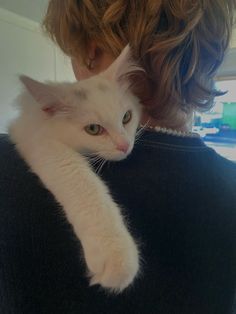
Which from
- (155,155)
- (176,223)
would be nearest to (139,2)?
(155,155)

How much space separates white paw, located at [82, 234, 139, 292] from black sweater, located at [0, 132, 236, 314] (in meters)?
0.03

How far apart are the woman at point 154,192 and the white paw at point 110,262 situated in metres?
0.04

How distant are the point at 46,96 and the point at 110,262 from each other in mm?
330

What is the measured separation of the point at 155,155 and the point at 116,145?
78 mm

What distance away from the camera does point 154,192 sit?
1.76 ft

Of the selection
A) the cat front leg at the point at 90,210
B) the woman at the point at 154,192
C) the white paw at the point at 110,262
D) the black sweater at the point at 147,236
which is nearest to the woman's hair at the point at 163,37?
the woman at the point at 154,192

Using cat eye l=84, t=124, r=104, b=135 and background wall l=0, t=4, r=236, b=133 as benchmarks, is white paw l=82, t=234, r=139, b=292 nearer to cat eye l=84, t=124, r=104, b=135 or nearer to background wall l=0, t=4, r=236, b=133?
cat eye l=84, t=124, r=104, b=135

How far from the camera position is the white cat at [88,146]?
0.45 metres

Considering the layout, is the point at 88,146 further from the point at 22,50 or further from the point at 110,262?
the point at 22,50

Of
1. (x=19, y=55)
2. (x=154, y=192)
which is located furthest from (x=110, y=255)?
(x=19, y=55)

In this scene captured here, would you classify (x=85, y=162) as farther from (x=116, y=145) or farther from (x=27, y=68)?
(x=27, y=68)

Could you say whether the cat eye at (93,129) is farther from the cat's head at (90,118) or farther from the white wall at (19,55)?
the white wall at (19,55)

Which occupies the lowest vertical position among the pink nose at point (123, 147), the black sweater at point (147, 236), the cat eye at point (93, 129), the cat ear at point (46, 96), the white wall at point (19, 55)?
the white wall at point (19, 55)

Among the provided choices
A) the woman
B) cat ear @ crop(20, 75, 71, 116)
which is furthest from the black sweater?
cat ear @ crop(20, 75, 71, 116)
